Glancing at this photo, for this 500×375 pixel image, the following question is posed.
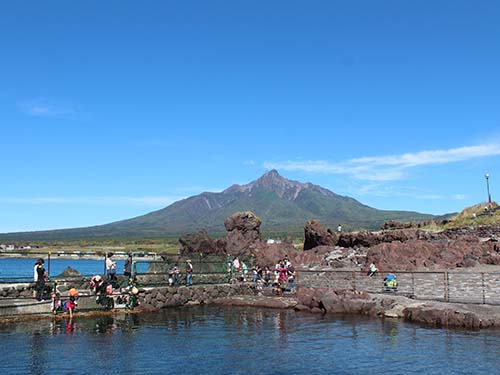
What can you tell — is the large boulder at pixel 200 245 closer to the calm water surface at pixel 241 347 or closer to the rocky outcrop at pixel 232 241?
the rocky outcrop at pixel 232 241

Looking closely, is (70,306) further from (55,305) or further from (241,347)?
(241,347)

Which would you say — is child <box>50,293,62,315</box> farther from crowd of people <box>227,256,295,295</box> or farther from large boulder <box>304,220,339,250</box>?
large boulder <box>304,220,339,250</box>

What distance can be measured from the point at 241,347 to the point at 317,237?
143ft

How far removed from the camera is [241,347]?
1859 cm

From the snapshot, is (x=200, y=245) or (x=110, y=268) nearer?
(x=110, y=268)

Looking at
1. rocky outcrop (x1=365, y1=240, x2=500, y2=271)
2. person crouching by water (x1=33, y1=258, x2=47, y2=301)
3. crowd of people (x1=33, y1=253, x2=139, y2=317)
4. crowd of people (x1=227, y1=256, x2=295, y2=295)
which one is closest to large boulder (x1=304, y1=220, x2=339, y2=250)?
rocky outcrop (x1=365, y1=240, x2=500, y2=271)

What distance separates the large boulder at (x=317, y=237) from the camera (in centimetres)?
6125

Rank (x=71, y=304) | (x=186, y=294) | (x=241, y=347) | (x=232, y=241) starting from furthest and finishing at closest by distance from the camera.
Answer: (x=232, y=241), (x=186, y=294), (x=71, y=304), (x=241, y=347)

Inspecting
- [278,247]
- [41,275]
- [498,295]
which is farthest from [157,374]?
[278,247]

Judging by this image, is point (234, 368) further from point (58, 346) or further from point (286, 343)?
point (58, 346)

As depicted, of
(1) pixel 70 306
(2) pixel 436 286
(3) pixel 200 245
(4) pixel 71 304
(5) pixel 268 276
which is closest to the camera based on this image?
(1) pixel 70 306

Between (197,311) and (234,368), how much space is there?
45.8 feet

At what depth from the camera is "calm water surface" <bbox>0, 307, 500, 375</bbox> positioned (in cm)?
1534

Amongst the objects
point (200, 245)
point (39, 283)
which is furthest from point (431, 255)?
point (39, 283)
